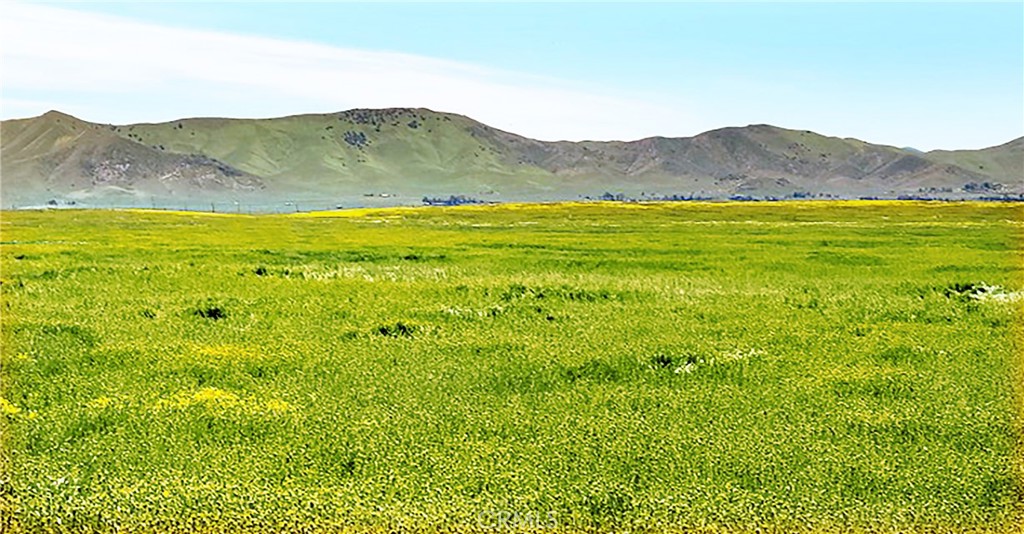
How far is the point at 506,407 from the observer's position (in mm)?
12469

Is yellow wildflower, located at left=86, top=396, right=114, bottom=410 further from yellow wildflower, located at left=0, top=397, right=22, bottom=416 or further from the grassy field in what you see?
yellow wildflower, located at left=0, top=397, right=22, bottom=416

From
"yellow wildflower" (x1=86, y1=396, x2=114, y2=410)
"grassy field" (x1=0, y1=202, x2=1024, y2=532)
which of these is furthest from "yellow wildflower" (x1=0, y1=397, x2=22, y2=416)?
"yellow wildflower" (x1=86, y1=396, x2=114, y2=410)

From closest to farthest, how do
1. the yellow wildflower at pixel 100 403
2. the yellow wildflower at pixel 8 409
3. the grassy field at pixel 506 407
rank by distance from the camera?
the grassy field at pixel 506 407 → the yellow wildflower at pixel 8 409 → the yellow wildflower at pixel 100 403

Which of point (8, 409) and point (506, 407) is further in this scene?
point (506, 407)

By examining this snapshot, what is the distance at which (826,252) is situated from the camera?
44562 millimetres

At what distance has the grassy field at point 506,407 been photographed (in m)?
8.85

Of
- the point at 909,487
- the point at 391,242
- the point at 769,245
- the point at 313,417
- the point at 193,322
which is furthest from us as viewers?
the point at 391,242

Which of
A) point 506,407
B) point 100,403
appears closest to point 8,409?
point 100,403

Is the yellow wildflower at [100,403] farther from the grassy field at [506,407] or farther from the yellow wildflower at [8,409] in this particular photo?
the yellow wildflower at [8,409]

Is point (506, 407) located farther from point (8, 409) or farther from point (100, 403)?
point (8, 409)

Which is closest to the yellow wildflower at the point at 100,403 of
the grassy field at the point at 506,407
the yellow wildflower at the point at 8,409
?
the grassy field at the point at 506,407

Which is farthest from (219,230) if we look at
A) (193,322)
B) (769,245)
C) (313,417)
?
(313,417)

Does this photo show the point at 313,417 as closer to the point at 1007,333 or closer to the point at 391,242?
the point at 1007,333

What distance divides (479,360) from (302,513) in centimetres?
740
